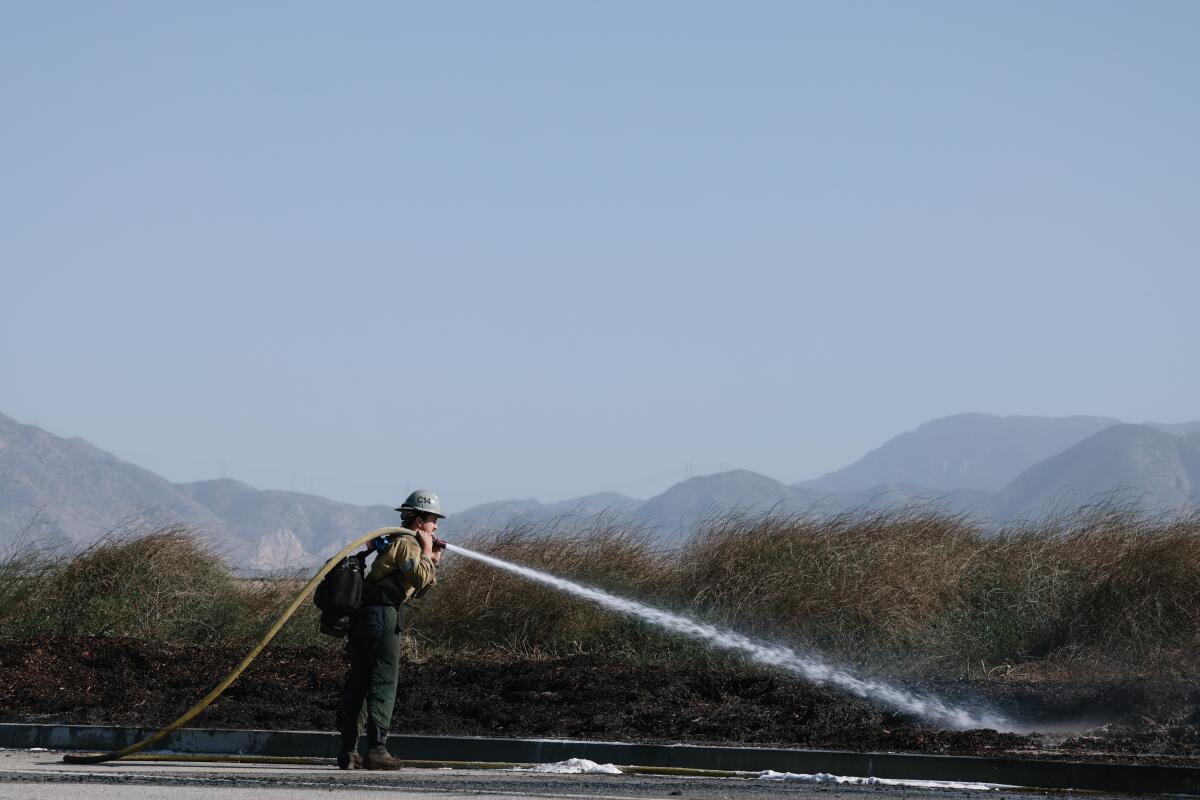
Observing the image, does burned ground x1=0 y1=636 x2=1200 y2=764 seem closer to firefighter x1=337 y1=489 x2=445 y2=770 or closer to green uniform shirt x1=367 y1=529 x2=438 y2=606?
firefighter x1=337 y1=489 x2=445 y2=770

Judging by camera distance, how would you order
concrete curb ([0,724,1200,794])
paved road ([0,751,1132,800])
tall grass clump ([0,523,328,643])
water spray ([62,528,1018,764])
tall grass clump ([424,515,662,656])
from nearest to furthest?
paved road ([0,751,1132,800]), concrete curb ([0,724,1200,794]), water spray ([62,528,1018,764]), tall grass clump ([424,515,662,656]), tall grass clump ([0,523,328,643])

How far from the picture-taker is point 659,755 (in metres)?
11.0

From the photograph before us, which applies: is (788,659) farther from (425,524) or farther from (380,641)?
(380,641)

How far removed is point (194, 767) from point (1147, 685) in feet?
25.1

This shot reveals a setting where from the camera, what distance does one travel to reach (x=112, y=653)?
14.5 m

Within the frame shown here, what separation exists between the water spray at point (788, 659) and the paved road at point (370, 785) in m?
2.23

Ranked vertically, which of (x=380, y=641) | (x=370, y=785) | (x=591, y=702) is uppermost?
(x=380, y=641)

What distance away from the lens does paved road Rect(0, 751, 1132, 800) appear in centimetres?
891

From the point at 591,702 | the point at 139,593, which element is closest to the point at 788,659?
the point at 591,702

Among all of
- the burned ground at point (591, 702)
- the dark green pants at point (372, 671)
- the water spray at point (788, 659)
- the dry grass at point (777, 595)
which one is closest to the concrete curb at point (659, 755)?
the burned ground at point (591, 702)

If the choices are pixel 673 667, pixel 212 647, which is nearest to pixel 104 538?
pixel 212 647

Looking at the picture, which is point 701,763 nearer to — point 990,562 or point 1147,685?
point 1147,685

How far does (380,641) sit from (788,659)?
259 inches

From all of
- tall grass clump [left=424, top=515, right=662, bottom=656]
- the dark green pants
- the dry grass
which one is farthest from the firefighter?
tall grass clump [left=424, top=515, right=662, bottom=656]
